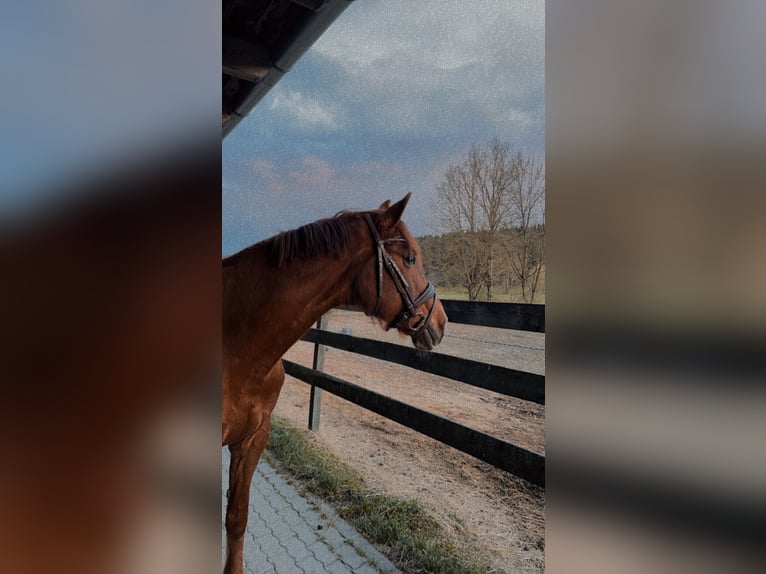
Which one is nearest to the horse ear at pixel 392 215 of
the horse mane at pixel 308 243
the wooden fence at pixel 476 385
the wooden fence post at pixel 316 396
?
the horse mane at pixel 308 243

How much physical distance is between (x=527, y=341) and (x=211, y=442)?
224cm

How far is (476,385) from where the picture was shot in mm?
1225

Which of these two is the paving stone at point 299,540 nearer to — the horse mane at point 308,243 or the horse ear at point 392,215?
the horse mane at point 308,243

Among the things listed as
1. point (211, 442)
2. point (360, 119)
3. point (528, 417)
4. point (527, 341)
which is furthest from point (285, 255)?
point (528, 417)

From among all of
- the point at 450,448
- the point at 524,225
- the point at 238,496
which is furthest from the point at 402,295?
the point at 450,448

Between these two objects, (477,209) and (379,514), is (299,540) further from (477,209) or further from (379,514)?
(477,209)

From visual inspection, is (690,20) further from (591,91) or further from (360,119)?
(360,119)

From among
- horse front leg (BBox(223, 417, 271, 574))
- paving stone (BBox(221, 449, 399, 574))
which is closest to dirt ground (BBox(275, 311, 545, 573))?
paving stone (BBox(221, 449, 399, 574))

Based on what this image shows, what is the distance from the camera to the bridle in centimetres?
97

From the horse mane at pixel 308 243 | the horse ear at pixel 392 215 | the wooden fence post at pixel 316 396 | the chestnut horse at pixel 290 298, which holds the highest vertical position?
the horse ear at pixel 392 215

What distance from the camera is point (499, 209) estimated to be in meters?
2.21

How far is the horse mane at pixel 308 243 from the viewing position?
0.86 metres

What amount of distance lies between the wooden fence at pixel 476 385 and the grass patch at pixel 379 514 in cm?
36

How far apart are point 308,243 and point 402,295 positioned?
0.95 feet
